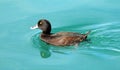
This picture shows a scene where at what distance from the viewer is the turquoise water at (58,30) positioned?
847 centimetres

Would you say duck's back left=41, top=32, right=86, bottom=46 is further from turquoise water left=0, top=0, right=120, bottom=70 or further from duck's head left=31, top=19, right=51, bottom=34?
duck's head left=31, top=19, right=51, bottom=34

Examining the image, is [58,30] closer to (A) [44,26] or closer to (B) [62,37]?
(A) [44,26]

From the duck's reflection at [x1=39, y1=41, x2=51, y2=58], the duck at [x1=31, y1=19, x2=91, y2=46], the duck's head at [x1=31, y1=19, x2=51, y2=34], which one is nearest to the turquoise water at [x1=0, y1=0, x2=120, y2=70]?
the duck's reflection at [x1=39, y1=41, x2=51, y2=58]

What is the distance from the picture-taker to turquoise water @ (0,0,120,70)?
847 centimetres

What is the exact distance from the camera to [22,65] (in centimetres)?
852

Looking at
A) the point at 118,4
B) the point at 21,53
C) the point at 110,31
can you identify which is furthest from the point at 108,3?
the point at 21,53

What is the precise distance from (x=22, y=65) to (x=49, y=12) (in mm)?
2441

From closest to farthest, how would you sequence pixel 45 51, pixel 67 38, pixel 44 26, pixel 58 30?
1. pixel 67 38
2. pixel 45 51
3. pixel 44 26
4. pixel 58 30

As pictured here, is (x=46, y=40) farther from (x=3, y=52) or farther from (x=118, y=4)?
(x=118, y=4)

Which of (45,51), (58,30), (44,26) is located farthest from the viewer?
(58,30)

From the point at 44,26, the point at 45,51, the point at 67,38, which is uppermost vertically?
the point at 44,26

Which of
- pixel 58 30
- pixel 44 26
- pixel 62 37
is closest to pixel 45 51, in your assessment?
pixel 62 37

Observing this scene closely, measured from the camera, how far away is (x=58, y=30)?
389 inches

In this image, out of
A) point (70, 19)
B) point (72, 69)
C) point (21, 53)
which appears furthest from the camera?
point (70, 19)
